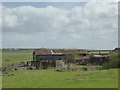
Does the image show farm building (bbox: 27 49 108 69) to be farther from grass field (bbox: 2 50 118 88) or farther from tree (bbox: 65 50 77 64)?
grass field (bbox: 2 50 118 88)

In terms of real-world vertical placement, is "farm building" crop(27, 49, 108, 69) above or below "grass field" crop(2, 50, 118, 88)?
above

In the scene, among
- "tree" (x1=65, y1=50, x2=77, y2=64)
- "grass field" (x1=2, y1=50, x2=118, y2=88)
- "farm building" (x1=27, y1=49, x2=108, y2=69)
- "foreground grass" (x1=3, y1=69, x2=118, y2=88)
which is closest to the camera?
"foreground grass" (x1=3, y1=69, x2=118, y2=88)

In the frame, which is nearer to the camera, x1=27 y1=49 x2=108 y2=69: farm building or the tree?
x1=27 y1=49 x2=108 y2=69: farm building

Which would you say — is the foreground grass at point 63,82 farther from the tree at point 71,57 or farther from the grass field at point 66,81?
the tree at point 71,57

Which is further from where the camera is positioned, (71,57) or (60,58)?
(60,58)

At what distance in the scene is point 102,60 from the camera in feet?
313

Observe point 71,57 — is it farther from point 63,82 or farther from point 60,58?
point 63,82

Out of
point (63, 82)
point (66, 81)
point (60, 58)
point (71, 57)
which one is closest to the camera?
point (63, 82)

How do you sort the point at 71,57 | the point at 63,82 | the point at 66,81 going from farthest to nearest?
the point at 71,57, the point at 66,81, the point at 63,82

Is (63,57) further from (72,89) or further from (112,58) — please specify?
(72,89)

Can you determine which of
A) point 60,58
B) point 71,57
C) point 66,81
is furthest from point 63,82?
point 60,58

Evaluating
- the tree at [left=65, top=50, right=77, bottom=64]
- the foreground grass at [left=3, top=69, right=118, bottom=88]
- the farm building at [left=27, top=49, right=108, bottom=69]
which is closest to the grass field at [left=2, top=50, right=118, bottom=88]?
the foreground grass at [left=3, top=69, right=118, bottom=88]

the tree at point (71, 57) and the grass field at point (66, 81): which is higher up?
the tree at point (71, 57)

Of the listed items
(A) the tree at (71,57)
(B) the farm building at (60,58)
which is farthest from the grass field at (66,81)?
(A) the tree at (71,57)
